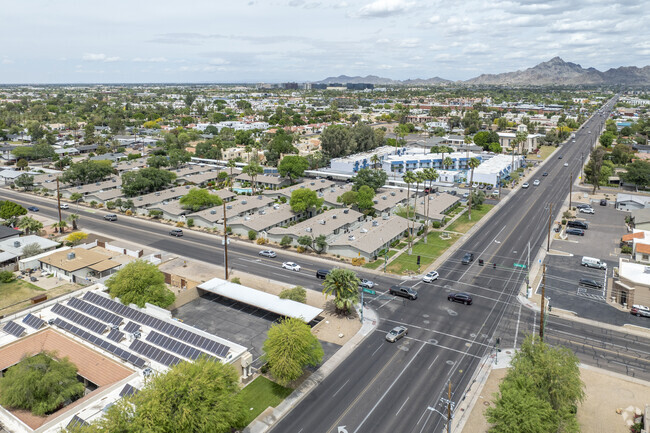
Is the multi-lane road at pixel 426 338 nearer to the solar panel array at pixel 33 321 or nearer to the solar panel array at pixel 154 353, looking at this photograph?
the solar panel array at pixel 154 353

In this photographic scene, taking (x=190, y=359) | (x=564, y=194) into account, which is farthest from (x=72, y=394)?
(x=564, y=194)

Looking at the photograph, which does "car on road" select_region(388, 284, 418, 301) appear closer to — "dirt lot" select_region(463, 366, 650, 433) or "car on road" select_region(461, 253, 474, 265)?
"car on road" select_region(461, 253, 474, 265)

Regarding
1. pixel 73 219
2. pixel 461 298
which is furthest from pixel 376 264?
pixel 73 219

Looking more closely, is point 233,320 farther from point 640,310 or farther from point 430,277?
point 640,310

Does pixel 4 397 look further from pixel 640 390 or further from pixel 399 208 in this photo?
pixel 399 208

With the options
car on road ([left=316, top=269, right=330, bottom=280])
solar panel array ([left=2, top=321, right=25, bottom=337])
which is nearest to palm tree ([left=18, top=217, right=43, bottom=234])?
solar panel array ([left=2, top=321, right=25, bottom=337])

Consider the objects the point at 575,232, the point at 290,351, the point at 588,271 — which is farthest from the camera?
the point at 575,232
